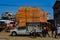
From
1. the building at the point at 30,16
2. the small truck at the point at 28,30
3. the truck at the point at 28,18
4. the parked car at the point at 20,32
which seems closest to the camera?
the small truck at the point at 28,30

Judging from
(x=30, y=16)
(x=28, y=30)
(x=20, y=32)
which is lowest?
(x=20, y=32)

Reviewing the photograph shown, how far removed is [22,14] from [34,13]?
2031mm

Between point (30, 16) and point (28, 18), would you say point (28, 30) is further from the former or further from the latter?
point (30, 16)

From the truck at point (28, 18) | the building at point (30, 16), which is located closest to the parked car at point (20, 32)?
the truck at point (28, 18)

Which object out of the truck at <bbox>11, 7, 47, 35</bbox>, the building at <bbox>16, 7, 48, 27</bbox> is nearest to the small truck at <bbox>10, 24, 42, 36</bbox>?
the truck at <bbox>11, 7, 47, 35</bbox>

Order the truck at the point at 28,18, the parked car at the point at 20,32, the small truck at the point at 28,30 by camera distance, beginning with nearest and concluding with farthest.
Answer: the small truck at the point at 28,30, the parked car at the point at 20,32, the truck at the point at 28,18

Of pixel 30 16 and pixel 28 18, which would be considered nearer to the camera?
pixel 28 18

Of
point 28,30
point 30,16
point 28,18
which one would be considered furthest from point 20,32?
point 30,16

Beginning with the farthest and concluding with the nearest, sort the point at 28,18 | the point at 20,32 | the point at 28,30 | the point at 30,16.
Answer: the point at 30,16 < the point at 28,18 < the point at 20,32 < the point at 28,30

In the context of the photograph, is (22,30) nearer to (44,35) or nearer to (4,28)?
(44,35)

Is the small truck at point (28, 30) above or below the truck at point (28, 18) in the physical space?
below

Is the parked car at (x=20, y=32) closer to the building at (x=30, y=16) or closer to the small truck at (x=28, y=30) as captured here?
the small truck at (x=28, y=30)

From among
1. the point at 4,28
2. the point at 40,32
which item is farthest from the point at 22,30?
the point at 4,28

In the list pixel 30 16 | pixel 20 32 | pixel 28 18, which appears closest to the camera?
pixel 20 32
